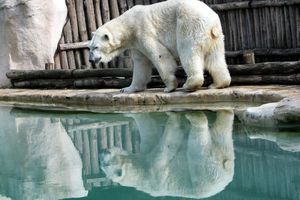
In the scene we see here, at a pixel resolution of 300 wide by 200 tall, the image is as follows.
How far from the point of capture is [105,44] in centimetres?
805

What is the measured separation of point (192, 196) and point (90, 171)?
1.34 m

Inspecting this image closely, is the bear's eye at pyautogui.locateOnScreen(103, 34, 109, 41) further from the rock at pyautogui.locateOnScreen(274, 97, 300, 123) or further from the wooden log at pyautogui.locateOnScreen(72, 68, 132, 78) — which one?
the rock at pyautogui.locateOnScreen(274, 97, 300, 123)

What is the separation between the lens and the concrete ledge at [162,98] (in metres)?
7.10

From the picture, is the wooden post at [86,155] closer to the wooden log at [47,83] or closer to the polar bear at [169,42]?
the polar bear at [169,42]

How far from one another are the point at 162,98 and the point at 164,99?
0.03m

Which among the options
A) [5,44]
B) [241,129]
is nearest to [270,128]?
[241,129]

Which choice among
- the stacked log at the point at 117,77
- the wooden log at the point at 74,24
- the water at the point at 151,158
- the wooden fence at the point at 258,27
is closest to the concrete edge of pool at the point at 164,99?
the stacked log at the point at 117,77

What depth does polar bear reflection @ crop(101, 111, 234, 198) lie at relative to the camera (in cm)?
417

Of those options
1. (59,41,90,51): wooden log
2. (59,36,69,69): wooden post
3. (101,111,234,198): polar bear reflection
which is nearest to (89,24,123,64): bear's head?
(101,111,234,198): polar bear reflection

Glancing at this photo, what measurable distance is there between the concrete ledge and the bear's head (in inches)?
20.1

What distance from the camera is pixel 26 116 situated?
27.1ft

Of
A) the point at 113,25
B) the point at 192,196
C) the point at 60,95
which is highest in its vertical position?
the point at 113,25

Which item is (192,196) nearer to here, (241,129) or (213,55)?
(241,129)

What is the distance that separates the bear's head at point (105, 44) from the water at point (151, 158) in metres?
0.99
